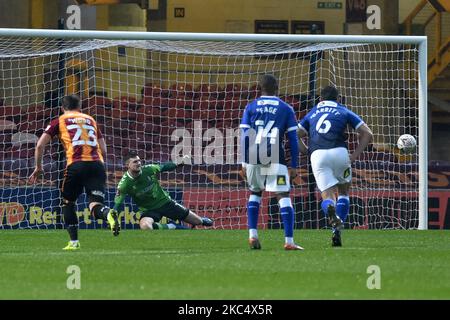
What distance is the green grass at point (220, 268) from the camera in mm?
9820

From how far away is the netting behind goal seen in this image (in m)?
20.8

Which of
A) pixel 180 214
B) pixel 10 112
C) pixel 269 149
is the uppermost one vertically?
pixel 10 112

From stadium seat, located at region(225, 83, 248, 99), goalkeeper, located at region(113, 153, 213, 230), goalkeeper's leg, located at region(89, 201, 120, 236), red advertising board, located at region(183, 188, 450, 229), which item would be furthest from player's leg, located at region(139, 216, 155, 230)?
goalkeeper's leg, located at region(89, 201, 120, 236)

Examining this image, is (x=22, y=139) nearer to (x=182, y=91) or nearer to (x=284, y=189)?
(x=182, y=91)

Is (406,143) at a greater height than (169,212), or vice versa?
(406,143)

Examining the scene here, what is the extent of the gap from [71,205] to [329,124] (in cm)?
309

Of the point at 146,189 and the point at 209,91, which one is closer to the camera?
the point at 146,189

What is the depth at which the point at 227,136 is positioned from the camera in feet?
73.5

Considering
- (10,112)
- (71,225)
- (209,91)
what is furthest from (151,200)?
(71,225)

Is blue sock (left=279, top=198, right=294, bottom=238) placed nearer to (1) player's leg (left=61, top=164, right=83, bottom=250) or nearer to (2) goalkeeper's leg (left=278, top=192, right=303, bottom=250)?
(2) goalkeeper's leg (left=278, top=192, right=303, bottom=250)

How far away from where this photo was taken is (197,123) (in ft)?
74.9
